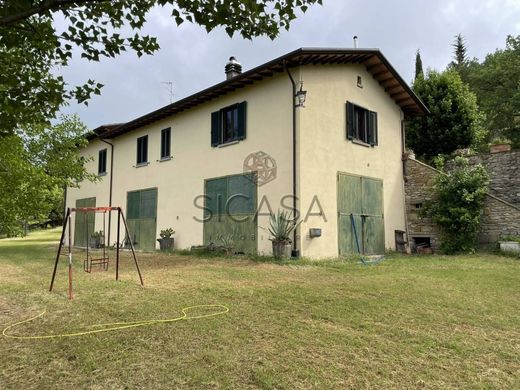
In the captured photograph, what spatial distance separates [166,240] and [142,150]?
4.74 metres

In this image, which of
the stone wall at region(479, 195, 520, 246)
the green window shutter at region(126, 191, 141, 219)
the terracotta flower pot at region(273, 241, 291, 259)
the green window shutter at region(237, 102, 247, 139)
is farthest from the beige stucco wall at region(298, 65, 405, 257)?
the green window shutter at region(126, 191, 141, 219)

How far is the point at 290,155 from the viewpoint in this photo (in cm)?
1084

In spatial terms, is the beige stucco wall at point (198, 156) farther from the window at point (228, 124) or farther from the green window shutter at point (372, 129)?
the green window shutter at point (372, 129)

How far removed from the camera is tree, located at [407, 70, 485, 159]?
17500 millimetres

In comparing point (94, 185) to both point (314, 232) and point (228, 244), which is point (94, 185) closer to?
point (228, 244)

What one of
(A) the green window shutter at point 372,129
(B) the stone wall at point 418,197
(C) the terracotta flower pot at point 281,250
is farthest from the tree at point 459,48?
(C) the terracotta flower pot at point 281,250

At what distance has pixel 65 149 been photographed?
754 inches

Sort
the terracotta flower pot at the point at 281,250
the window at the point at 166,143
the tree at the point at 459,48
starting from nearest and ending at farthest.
Answer: the terracotta flower pot at the point at 281,250, the window at the point at 166,143, the tree at the point at 459,48

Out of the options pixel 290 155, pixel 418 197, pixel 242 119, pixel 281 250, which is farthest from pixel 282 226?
pixel 418 197

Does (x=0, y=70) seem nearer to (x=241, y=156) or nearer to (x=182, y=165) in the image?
(x=241, y=156)

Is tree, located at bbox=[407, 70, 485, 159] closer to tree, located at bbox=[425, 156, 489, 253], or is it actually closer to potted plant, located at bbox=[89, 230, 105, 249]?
tree, located at bbox=[425, 156, 489, 253]

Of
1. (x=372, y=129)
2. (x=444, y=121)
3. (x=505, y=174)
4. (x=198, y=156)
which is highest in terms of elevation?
(x=444, y=121)

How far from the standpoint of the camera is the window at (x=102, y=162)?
19.7 m

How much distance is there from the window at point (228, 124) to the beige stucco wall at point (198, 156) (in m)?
0.20
